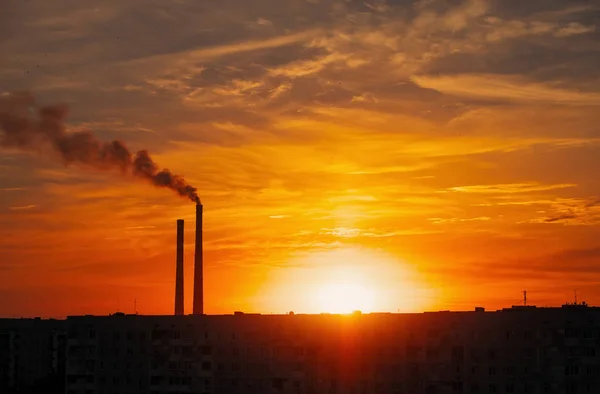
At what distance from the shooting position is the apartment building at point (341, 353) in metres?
100

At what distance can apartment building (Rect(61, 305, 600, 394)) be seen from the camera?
100 m

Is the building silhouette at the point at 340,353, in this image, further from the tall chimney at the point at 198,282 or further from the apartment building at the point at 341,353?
the tall chimney at the point at 198,282

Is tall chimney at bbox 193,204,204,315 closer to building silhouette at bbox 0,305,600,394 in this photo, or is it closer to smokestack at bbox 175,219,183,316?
smokestack at bbox 175,219,183,316

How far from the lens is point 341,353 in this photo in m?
106

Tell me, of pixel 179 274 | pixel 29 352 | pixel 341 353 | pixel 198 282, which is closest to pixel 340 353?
pixel 341 353

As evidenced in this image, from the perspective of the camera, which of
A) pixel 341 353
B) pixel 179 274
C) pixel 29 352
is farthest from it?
pixel 29 352

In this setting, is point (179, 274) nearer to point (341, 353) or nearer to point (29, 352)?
point (29, 352)

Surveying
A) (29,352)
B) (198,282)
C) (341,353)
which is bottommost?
(341,353)

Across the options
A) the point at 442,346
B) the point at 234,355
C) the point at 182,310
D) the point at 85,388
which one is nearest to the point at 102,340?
the point at 85,388

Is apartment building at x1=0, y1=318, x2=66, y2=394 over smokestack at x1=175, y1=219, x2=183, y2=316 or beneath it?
beneath

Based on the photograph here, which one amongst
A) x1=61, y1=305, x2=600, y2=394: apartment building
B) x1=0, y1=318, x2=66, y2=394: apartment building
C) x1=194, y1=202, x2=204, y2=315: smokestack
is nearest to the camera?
x1=61, y1=305, x2=600, y2=394: apartment building

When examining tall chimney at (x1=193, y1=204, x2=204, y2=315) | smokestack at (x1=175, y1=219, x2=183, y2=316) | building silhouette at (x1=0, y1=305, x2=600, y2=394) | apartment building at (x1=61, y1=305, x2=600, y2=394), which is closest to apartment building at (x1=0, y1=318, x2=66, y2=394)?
smokestack at (x1=175, y1=219, x2=183, y2=316)

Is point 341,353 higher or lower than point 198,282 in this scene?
lower

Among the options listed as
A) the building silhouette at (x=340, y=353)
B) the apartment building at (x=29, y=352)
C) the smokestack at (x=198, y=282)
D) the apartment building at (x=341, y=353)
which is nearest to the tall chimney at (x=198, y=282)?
the smokestack at (x=198, y=282)
